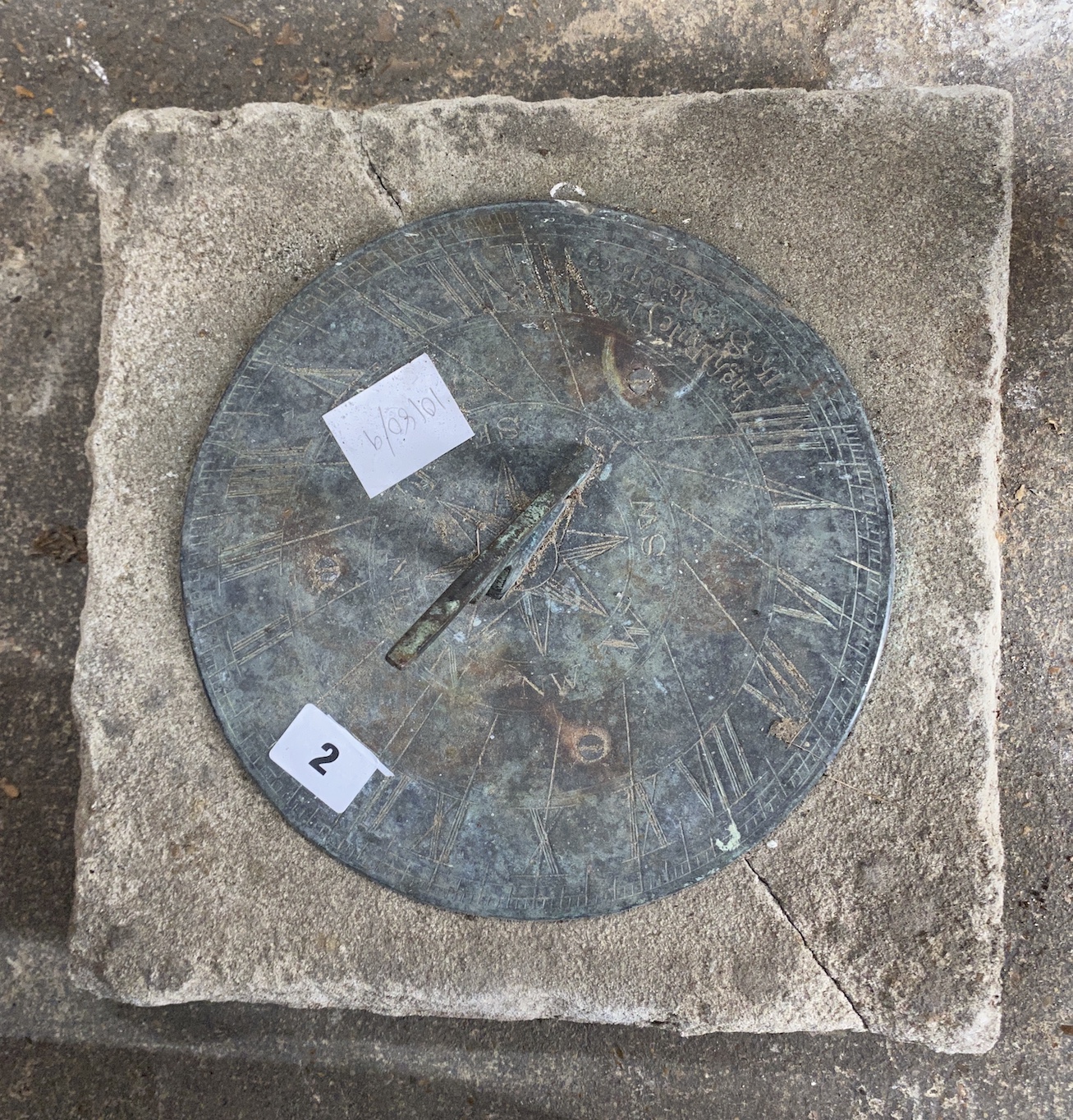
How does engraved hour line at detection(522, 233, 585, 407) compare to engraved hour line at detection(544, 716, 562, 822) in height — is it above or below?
above

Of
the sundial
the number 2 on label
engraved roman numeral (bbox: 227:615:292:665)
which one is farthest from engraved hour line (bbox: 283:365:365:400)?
the number 2 on label

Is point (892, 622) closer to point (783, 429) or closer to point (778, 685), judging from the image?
point (778, 685)

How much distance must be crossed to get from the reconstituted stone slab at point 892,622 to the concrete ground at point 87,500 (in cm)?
29

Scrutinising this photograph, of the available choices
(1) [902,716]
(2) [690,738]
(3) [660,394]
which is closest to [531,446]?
(3) [660,394]

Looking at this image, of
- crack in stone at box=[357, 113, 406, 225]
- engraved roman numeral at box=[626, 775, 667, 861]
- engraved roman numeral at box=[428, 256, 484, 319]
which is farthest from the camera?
crack in stone at box=[357, 113, 406, 225]

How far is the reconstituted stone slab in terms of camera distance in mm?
1919

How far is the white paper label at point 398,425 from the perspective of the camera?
1.93 meters

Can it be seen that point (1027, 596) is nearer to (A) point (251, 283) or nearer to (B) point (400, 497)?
(B) point (400, 497)

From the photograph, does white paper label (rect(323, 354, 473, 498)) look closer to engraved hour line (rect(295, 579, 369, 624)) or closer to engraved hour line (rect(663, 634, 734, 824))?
engraved hour line (rect(295, 579, 369, 624))

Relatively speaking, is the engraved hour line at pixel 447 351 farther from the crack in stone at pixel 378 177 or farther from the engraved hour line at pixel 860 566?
the engraved hour line at pixel 860 566

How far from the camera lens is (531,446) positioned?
1.94 m

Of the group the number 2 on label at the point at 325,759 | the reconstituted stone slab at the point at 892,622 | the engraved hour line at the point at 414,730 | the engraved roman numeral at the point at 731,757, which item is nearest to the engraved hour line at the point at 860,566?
the reconstituted stone slab at the point at 892,622

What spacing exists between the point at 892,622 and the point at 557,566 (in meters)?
0.80

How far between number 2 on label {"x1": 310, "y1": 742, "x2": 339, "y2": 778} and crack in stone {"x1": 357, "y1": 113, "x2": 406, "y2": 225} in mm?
1264
